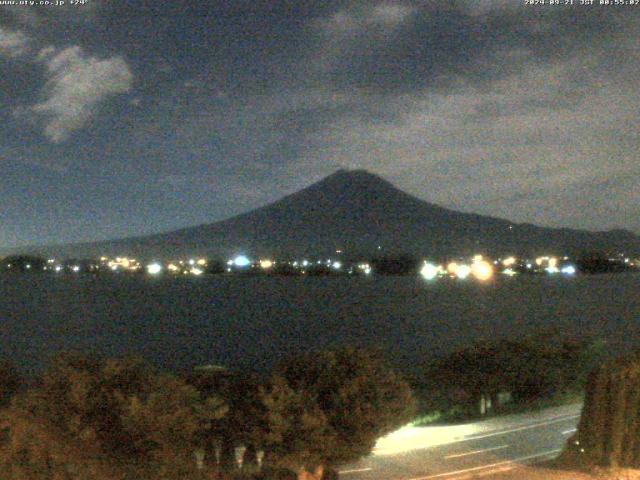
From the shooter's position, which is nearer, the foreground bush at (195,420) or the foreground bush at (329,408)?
the foreground bush at (195,420)

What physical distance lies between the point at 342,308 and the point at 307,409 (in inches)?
2477

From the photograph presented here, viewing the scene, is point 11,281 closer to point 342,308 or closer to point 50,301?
point 50,301

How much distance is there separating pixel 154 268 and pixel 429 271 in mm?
39613

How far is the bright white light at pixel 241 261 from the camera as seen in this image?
372 feet

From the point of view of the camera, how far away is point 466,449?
11039 millimetres

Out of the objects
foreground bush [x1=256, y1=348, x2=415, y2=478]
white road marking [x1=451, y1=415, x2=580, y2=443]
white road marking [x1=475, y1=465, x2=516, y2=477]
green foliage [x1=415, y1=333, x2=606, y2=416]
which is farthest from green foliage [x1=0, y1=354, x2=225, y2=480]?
green foliage [x1=415, y1=333, x2=606, y2=416]

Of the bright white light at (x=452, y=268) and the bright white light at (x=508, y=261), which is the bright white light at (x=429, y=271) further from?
the bright white light at (x=508, y=261)

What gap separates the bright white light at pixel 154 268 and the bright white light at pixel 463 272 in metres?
41.0

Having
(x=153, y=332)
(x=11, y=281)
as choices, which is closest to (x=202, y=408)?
(x=153, y=332)

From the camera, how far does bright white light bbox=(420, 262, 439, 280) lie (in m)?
108

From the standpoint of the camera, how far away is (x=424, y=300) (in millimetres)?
76688

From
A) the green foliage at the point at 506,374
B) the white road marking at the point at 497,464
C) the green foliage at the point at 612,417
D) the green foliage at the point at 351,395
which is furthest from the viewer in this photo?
the green foliage at the point at 506,374

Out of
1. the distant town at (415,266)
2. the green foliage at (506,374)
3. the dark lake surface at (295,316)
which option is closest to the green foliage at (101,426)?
the green foliage at (506,374)

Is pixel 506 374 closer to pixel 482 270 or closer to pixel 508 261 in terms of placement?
pixel 482 270
